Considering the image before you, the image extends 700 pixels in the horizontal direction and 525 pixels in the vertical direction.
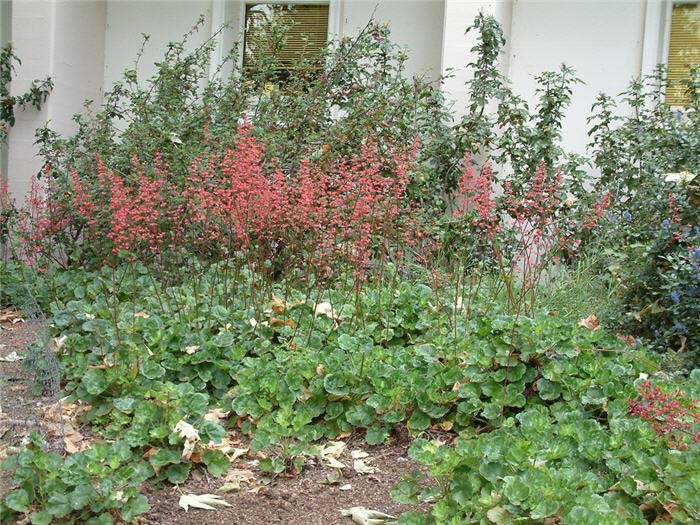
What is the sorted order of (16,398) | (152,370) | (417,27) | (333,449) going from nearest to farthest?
(333,449)
(152,370)
(16,398)
(417,27)

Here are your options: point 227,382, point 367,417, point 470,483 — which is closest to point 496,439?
point 470,483

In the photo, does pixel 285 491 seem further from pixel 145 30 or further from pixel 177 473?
pixel 145 30

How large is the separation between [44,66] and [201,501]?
6211 mm

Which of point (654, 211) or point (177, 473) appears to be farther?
point (654, 211)

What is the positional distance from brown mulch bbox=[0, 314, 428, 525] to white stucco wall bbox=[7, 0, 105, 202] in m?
5.18

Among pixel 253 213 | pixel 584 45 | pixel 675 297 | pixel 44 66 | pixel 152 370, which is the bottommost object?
pixel 152 370

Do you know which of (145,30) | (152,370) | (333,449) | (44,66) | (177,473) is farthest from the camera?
(145,30)

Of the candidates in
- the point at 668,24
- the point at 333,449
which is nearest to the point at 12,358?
the point at 333,449

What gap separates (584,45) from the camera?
7.40 meters

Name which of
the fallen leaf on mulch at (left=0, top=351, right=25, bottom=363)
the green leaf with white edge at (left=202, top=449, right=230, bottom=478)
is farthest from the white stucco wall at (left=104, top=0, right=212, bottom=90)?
the green leaf with white edge at (left=202, top=449, right=230, bottom=478)

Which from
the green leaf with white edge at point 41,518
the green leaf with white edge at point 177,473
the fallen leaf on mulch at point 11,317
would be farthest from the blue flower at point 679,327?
the fallen leaf on mulch at point 11,317

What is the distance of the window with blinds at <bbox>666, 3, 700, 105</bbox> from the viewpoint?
7.25 meters

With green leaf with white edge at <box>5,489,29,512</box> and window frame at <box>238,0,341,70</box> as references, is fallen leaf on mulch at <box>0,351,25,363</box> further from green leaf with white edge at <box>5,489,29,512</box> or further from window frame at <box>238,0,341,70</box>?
window frame at <box>238,0,341,70</box>

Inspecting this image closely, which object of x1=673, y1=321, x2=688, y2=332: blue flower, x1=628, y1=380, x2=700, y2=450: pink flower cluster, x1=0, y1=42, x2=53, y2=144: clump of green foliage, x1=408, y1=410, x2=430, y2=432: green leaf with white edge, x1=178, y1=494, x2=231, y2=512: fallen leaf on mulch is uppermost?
x1=0, y1=42, x2=53, y2=144: clump of green foliage
